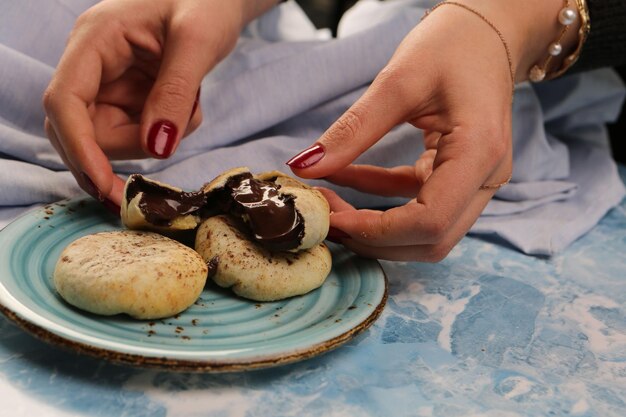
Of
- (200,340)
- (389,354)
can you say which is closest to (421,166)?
(389,354)

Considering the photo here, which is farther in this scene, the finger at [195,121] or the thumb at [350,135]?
the finger at [195,121]

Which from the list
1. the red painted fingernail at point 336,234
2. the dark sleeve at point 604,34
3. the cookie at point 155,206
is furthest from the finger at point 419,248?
the dark sleeve at point 604,34

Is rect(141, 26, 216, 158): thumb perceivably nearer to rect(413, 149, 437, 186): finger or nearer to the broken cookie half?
the broken cookie half

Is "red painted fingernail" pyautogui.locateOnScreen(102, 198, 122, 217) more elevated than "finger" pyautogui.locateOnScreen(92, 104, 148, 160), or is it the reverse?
"finger" pyautogui.locateOnScreen(92, 104, 148, 160)

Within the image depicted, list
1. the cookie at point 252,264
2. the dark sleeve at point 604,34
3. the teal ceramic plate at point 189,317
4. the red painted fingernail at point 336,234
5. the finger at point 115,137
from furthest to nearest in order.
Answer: the dark sleeve at point 604,34 → the finger at point 115,137 → the red painted fingernail at point 336,234 → the cookie at point 252,264 → the teal ceramic plate at point 189,317

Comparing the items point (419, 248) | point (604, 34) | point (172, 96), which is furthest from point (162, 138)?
point (604, 34)

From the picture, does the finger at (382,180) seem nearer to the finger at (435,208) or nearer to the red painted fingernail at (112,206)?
the finger at (435,208)

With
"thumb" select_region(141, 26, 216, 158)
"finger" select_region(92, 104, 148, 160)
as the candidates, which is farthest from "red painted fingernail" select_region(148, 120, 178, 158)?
"finger" select_region(92, 104, 148, 160)
